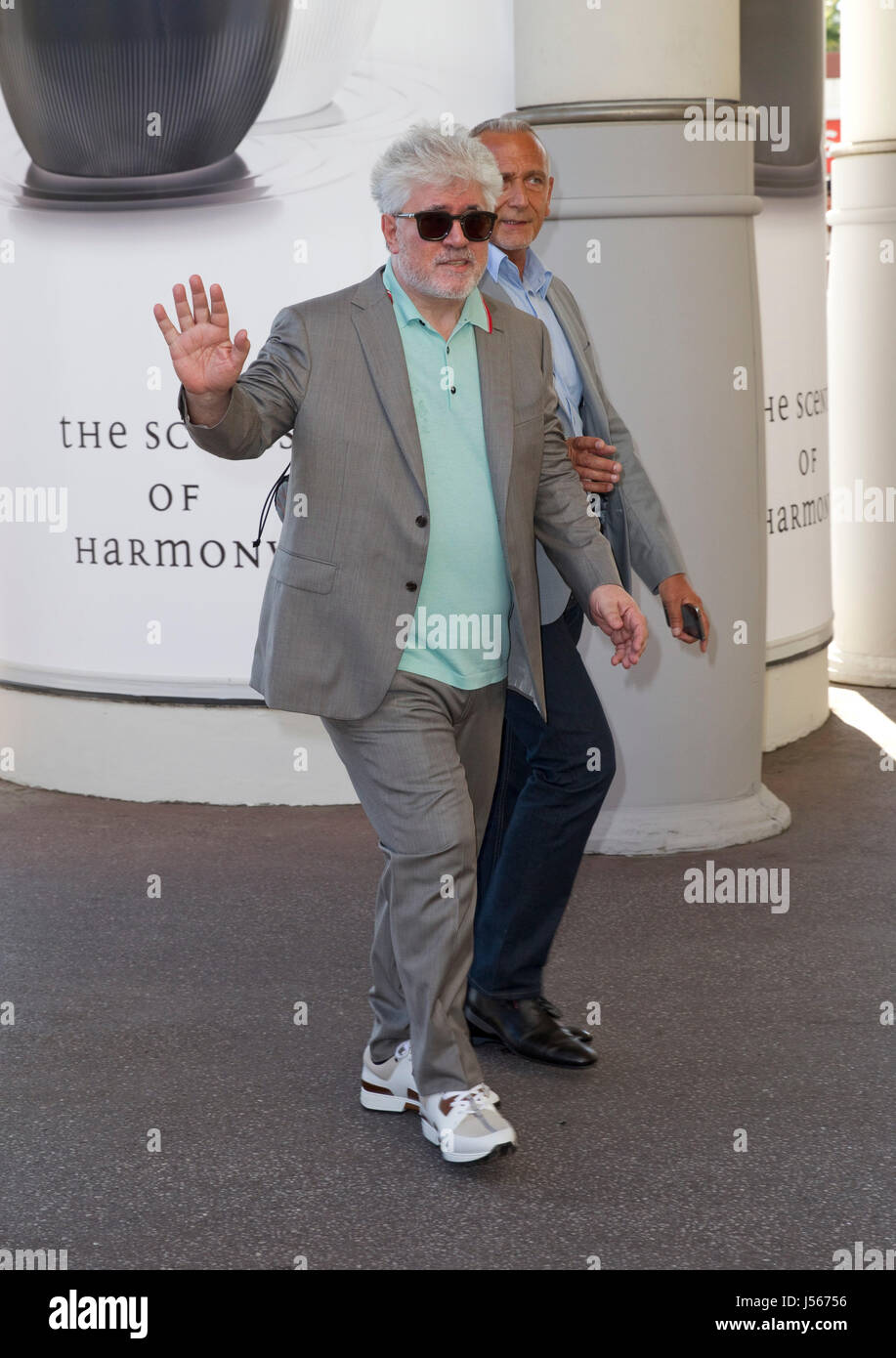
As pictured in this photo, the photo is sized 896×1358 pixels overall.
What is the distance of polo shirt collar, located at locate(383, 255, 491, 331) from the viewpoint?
3.66m

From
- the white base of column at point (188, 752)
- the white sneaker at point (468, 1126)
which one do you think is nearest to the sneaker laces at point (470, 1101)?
the white sneaker at point (468, 1126)

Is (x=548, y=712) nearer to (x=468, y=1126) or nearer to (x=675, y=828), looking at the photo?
(x=468, y=1126)

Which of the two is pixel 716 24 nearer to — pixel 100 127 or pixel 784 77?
pixel 784 77

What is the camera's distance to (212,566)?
664cm

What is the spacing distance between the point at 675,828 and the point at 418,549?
272 centimetres

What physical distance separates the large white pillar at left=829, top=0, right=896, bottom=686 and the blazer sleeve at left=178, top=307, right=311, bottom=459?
5.68m

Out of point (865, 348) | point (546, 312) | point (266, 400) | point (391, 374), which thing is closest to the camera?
point (266, 400)

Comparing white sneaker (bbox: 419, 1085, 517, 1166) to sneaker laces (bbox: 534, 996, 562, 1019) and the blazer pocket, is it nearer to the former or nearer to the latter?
sneaker laces (bbox: 534, 996, 562, 1019)

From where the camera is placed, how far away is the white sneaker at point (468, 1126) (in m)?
3.62

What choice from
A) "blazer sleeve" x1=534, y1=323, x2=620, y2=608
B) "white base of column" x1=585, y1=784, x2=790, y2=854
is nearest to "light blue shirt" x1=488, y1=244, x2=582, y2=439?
Result: "blazer sleeve" x1=534, y1=323, x2=620, y2=608

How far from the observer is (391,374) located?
3.58 metres

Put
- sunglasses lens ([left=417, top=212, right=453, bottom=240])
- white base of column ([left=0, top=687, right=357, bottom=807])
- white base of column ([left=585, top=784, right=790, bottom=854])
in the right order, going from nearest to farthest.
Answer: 1. sunglasses lens ([left=417, top=212, right=453, bottom=240])
2. white base of column ([left=585, top=784, right=790, bottom=854])
3. white base of column ([left=0, top=687, right=357, bottom=807])

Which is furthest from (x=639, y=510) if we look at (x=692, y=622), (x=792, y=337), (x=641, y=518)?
(x=792, y=337)

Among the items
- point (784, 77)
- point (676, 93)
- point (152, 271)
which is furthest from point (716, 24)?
point (152, 271)
